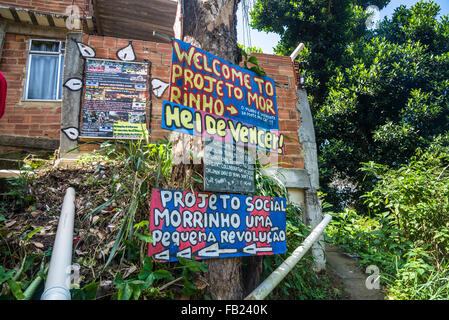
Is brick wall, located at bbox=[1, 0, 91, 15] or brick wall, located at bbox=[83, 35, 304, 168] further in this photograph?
brick wall, located at bbox=[1, 0, 91, 15]

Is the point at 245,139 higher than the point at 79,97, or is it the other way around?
the point at 79,97

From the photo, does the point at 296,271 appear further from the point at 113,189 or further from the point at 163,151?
the point at 113,189

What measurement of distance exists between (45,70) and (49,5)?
56.3 inches

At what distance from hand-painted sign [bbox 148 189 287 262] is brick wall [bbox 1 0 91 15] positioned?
20.9ft

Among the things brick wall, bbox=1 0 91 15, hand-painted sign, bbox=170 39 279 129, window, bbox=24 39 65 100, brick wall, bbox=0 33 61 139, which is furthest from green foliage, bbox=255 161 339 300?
brick wall, bbox=1 0 91 15

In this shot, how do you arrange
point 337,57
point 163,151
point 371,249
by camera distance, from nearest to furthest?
point 163,151 → point 371,249 → point 337,57

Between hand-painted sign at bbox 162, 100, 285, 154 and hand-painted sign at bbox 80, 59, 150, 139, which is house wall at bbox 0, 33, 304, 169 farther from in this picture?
hand-painted sign at bbox 162, 100, 285, 154

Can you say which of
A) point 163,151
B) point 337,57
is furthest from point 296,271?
point 337,57

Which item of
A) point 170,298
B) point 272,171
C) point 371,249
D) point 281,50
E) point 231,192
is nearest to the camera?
point 170,298

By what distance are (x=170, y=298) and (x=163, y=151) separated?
1397mm

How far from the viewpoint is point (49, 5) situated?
253 inches

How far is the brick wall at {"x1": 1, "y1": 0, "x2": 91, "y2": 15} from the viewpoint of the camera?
20.5ft

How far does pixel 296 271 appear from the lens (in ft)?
10.5

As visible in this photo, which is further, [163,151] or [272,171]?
[272,171]
